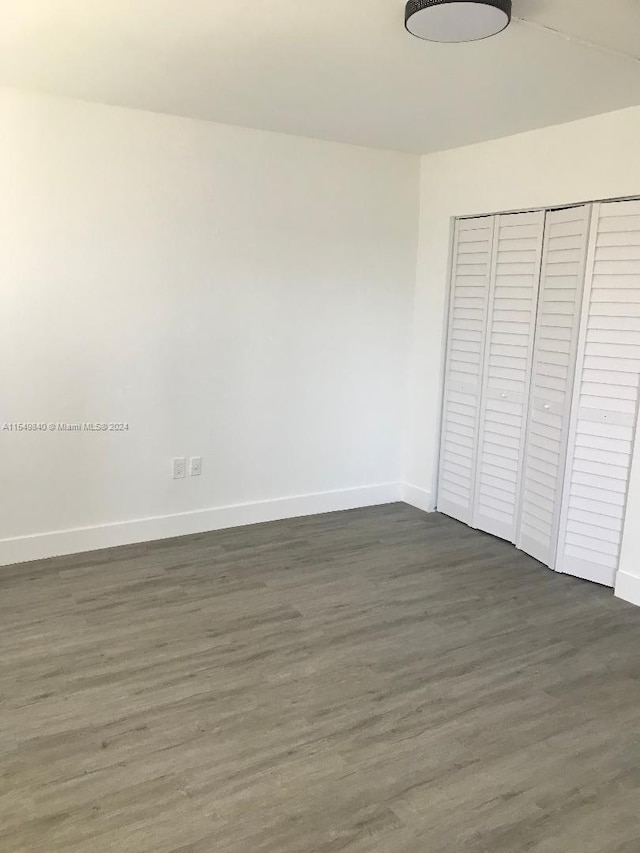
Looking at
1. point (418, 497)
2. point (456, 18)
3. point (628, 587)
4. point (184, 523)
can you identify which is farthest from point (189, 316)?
point (628, 587)

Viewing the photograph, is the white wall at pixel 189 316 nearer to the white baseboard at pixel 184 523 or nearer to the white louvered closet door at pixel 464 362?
the white baseboard at pixel 184 523

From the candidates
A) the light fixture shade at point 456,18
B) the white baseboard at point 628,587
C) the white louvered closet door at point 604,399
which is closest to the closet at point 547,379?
the white louvered closet door at point 604,399

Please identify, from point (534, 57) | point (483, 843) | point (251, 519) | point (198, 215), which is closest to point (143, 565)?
point (251, 519)

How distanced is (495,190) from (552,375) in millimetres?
1108

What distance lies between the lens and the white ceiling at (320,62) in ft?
7.39

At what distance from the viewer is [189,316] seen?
386cm

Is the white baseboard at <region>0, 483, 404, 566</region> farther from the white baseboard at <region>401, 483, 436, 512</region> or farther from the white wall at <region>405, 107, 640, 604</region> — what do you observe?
the white wall at <region>405, 107, 640, 604</region>

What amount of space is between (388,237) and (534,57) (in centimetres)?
193

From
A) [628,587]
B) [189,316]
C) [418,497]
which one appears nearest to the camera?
[628,587]

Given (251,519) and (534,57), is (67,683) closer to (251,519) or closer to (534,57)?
(251,519)

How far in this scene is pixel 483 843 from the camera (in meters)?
1.95

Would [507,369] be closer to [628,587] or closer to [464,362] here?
[464,362]

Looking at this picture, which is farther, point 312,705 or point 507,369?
point 507,369

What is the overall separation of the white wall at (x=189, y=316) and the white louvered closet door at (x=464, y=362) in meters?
0.38
